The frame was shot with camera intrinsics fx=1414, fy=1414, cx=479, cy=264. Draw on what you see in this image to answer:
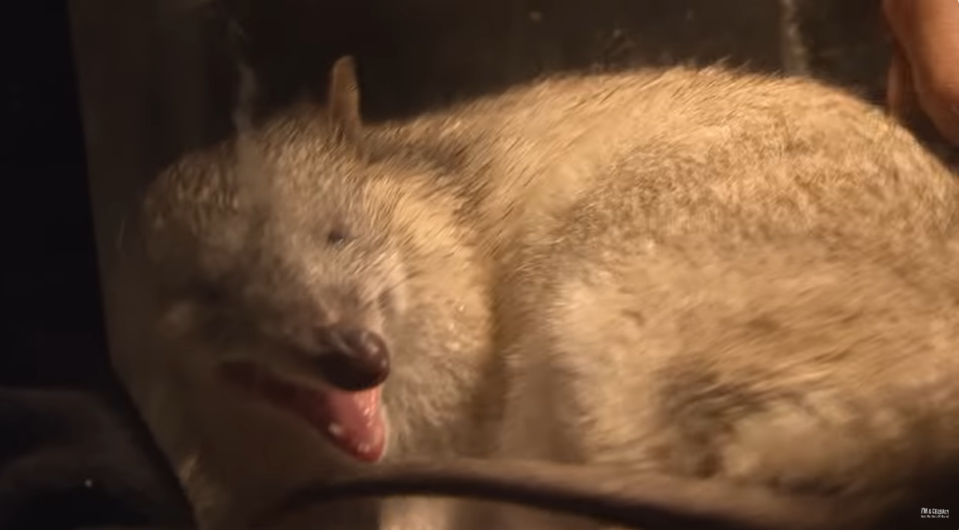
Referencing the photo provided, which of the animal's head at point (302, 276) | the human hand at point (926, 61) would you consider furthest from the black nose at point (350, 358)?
the human hand at point (926, 61)

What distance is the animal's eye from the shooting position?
881 millimetres

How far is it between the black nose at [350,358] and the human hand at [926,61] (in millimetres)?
420

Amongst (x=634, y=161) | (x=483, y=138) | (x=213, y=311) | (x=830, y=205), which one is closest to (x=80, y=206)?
(x=213, y=311)

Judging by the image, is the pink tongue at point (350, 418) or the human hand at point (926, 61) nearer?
the pink tongue at point (350, 418)

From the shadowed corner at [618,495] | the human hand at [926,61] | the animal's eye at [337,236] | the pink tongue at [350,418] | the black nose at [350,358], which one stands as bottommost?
the shadowed corner at [618,495]

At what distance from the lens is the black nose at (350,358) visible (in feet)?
2.81

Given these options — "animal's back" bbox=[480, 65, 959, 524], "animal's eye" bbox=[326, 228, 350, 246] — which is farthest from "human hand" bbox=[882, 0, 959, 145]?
"animal's eye" bbox=[326, 228, 350, 246]

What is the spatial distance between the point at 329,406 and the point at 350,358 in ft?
0.12

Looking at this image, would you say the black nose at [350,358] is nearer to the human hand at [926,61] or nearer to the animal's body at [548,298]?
the animal's body at [548,298]

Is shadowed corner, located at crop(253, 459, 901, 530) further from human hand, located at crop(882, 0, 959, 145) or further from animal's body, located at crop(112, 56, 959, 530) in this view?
human hand, located at crop(882, 0, 959, 145)

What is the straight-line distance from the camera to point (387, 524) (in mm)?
916

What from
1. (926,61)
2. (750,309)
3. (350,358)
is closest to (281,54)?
(350,358)

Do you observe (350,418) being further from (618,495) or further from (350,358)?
(618,495)

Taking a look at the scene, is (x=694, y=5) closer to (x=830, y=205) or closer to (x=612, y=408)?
(x=830, y=205)
